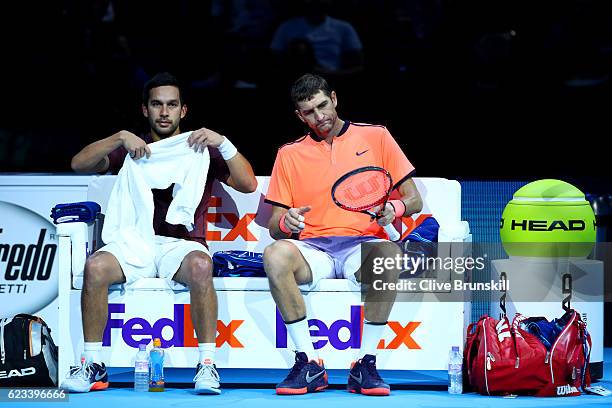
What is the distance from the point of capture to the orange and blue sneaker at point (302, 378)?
18.5 ft

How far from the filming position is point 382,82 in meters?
8.10

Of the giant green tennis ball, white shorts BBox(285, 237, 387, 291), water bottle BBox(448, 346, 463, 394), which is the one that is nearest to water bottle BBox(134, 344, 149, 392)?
white shorts BBox(285, 237, 387, 291)

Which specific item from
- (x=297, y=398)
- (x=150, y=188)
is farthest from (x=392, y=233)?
(x=150, y=188)

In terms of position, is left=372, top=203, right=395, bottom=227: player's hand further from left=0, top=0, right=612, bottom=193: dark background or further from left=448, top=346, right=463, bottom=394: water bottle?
left=0, top=0, right=612, bottom=193: dark background

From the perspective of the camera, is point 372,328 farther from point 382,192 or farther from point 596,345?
point 596,345

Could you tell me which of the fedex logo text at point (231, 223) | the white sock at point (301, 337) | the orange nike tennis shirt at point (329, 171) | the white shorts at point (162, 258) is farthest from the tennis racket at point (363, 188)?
the fedex logo text at point (231, 223)

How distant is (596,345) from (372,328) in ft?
3.66

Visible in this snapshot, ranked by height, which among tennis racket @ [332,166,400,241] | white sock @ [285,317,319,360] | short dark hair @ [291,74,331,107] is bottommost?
white sock @ [285,317,319,360]

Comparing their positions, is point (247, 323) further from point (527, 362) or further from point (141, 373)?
point (527, 362)

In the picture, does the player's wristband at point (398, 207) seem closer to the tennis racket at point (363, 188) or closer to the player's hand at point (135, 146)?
the tennis racket at point (363, 188)

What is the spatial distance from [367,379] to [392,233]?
2.25 feet

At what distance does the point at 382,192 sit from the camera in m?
5.72

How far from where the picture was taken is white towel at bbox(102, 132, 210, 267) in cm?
596

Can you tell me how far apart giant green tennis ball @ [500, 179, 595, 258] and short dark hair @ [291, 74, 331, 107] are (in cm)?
107
